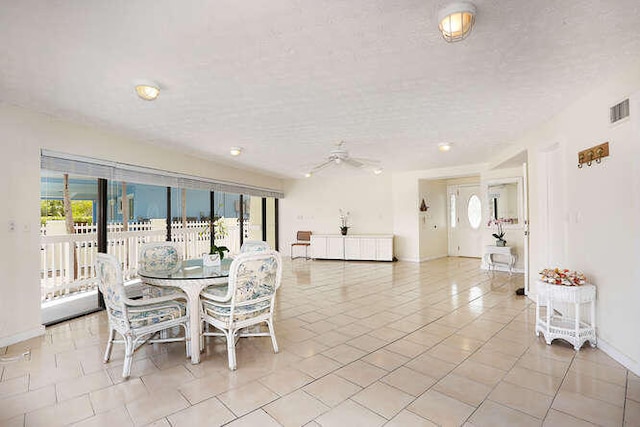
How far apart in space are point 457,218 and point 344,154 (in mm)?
5173

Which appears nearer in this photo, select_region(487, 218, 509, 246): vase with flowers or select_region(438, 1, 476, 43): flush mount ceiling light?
select_region(438, 1, 476, 43): flush mount ceiling light

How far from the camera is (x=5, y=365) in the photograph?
259 centimetres

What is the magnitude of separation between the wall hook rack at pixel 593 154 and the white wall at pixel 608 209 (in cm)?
5

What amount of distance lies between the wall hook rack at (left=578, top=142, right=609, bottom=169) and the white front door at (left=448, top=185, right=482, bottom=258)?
5.35m

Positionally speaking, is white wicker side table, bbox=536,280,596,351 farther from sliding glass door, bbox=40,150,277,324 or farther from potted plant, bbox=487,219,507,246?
sliding glass door, bbox=40,150,277,324

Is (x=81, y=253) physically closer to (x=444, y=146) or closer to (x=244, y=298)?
(x=244, y=298)

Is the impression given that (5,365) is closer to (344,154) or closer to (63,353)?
(63,353)

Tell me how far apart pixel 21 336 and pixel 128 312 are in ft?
5.71

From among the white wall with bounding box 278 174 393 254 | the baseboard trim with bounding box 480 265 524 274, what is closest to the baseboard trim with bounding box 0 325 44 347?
the white wall with bounding box 278 174 393 254

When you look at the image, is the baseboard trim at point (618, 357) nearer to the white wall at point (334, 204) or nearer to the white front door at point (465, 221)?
the white wall at point (334, 204)

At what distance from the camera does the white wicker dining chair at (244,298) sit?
2500mm

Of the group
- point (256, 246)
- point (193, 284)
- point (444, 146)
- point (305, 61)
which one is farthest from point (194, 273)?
point (444, 146)

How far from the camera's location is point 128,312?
2439 mm

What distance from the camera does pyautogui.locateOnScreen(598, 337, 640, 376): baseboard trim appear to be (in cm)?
232
